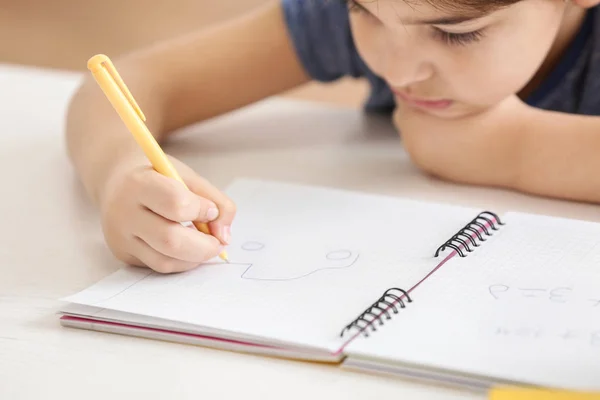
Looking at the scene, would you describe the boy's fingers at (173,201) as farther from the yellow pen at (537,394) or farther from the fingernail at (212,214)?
the yellow pen at (537,394)

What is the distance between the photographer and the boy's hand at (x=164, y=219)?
25.1 inches

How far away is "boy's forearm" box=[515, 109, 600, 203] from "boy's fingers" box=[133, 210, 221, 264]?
277mm

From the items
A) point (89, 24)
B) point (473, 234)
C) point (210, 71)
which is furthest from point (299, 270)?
point (89, 24)

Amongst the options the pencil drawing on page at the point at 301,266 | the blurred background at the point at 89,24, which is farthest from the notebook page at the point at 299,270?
the blurred background at the point at 89,24

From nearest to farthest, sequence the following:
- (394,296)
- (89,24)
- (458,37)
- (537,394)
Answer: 1. (537,394)
2. (394,296)
3. (458,37)
4. (89,24)

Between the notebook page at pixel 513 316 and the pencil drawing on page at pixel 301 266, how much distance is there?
0.07m

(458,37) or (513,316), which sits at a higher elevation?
(458,37)

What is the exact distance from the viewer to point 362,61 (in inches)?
39.4

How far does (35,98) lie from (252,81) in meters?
0.26

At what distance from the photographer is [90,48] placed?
6.88 ft

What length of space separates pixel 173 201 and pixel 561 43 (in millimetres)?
474

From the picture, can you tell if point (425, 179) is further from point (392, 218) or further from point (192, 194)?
point (192, 194)

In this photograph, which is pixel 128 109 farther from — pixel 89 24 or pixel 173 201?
pixel 89 24

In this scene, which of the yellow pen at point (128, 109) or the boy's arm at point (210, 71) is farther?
the boy's arm at point (210, 71)
